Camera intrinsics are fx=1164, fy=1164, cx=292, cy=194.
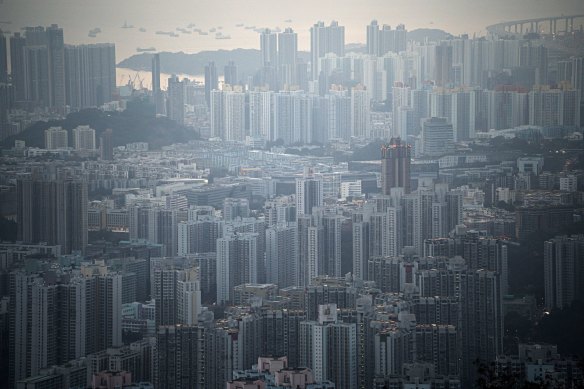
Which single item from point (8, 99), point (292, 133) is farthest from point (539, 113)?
point (8, 99)

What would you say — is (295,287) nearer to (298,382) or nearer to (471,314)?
(471,314)

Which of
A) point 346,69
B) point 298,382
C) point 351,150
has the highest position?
point 346,69

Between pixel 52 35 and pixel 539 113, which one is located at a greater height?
pixel 52 35

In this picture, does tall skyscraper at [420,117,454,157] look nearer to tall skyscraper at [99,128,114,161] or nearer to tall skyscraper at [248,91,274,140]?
tall skyscraper at [248,91,274,140]

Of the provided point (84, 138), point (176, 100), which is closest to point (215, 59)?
point (176, 100)

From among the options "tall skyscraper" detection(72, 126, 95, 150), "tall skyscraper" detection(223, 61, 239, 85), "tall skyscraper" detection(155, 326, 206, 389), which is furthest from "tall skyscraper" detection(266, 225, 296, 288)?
"tall skyscraper" detection(223, 61, 239, 85)

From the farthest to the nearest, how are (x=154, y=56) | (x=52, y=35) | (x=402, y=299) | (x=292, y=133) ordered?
(x=292, y=133)
(x=154, y=56)
(x=52, y=35)
(x=402, y=299)

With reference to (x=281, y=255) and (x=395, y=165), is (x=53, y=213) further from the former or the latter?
(x=395, y=165)
